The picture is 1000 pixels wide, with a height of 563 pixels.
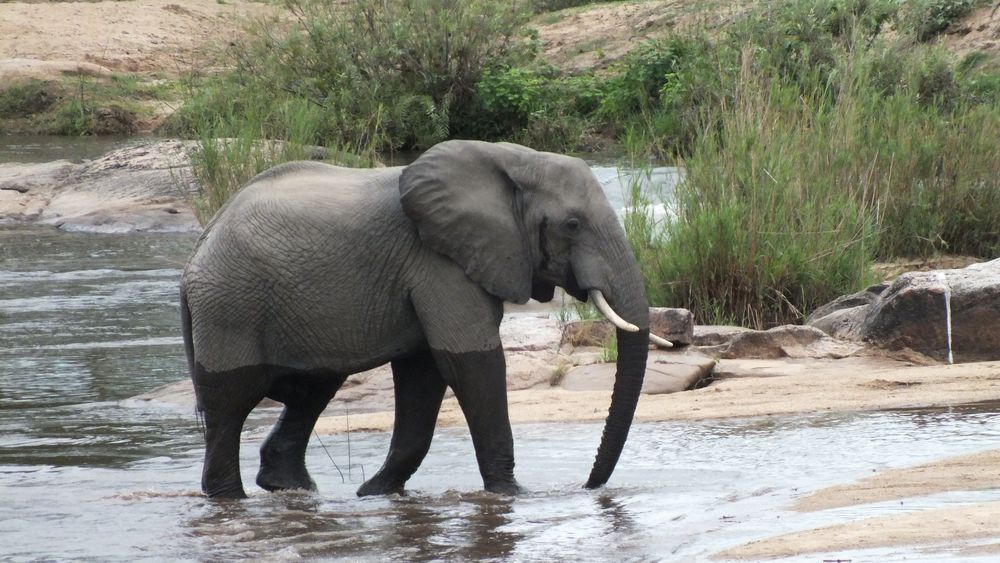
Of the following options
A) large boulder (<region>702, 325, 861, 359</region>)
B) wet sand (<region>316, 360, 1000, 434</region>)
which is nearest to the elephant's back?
wet sand (<region>316, 360, 1000, 434</region>)

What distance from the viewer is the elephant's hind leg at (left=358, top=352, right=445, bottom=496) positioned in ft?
22.8

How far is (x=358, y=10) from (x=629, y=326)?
72.3 feet

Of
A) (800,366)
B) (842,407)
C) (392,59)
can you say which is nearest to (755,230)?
(800,366)

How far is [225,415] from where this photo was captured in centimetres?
677

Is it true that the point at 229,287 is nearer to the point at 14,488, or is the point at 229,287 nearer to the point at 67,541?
the point at 67,541

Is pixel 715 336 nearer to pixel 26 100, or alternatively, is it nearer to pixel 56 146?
pixel 56 146

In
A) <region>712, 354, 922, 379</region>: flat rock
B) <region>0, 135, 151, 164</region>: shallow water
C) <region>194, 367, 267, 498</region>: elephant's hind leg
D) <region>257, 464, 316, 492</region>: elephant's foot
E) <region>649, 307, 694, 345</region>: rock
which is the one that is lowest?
<region>0, 135, 151, 164</region>: shallow water

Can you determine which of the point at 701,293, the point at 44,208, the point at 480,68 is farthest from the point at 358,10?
the point at 701,293

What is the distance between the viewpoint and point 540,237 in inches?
256

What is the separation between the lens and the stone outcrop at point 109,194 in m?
20.8

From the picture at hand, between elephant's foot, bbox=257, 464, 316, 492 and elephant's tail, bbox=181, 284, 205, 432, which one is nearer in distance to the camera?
elephant's tail, bbox=181, 284, 205, 432

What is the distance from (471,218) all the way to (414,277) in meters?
Answer: 0.37

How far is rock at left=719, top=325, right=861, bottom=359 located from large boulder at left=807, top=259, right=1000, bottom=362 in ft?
0.75

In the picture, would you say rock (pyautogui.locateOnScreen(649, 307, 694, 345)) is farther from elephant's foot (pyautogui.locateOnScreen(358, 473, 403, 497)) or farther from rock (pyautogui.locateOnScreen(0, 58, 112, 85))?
rock (pyautogui.locateOnScreen(0, 58, 112, 85))
